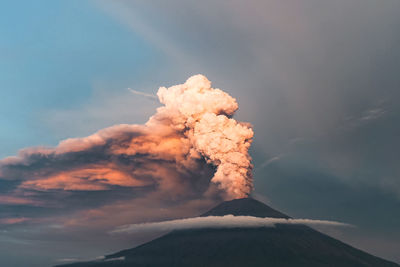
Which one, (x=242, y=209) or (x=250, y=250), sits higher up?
(x=242, y=209)

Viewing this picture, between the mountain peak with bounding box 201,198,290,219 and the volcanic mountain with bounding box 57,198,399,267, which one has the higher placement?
the mountain peak with bounding box 201,198,290,219

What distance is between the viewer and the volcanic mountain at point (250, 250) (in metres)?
166

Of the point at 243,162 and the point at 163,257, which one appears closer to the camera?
the point at 243,162

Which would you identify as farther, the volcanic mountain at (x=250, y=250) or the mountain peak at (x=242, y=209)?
the mountain peak at (x=242, y=209)

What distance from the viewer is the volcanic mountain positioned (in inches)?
6516

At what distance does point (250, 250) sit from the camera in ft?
569

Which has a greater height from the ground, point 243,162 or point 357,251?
point 243,162

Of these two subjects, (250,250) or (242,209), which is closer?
(250,250)

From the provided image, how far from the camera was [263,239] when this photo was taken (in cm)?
18050

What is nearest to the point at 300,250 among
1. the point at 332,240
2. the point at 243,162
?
the point at 332,240

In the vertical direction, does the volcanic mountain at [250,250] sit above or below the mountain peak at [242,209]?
below

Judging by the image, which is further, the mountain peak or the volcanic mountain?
the mountain peak

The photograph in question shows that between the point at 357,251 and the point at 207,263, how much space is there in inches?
2946

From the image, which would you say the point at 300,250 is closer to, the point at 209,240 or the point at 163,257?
the point at 209,240
